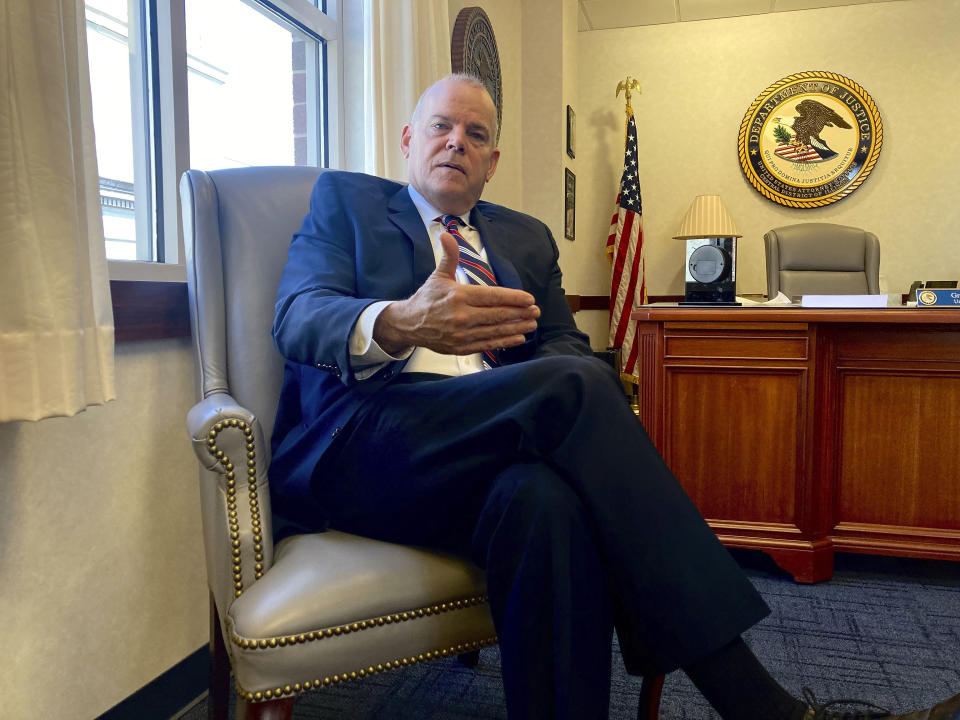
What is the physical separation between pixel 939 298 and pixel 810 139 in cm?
298

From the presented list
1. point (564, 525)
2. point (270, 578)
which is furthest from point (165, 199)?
point (564, 525)

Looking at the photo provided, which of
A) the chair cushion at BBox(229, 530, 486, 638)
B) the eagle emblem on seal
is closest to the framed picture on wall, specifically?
the eagle emblem on seal

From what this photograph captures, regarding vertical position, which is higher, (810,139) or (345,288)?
(810,139)

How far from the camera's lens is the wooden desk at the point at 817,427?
2057 mm

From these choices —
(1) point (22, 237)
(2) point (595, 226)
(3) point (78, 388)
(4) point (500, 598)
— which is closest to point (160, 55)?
(1) point (22, 237)

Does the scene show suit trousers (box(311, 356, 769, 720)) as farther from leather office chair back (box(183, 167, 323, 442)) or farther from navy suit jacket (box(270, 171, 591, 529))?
leather office chair back (box(183, 167, 323, 442))

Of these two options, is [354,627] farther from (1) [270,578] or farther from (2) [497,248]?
(2) [497,248]

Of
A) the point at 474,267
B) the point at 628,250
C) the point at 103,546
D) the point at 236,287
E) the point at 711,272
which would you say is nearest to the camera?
the point at 103,546

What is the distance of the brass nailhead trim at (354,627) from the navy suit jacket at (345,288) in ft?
0.83

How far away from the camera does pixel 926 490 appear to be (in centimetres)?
207

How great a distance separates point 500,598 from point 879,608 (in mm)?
1479

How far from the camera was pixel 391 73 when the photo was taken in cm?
219

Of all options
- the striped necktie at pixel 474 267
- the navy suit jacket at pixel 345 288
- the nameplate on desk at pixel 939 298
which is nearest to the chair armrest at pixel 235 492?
the navy suit jacket at pixel 345 288

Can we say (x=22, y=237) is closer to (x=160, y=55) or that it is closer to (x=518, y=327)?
(x=518, y=327)
